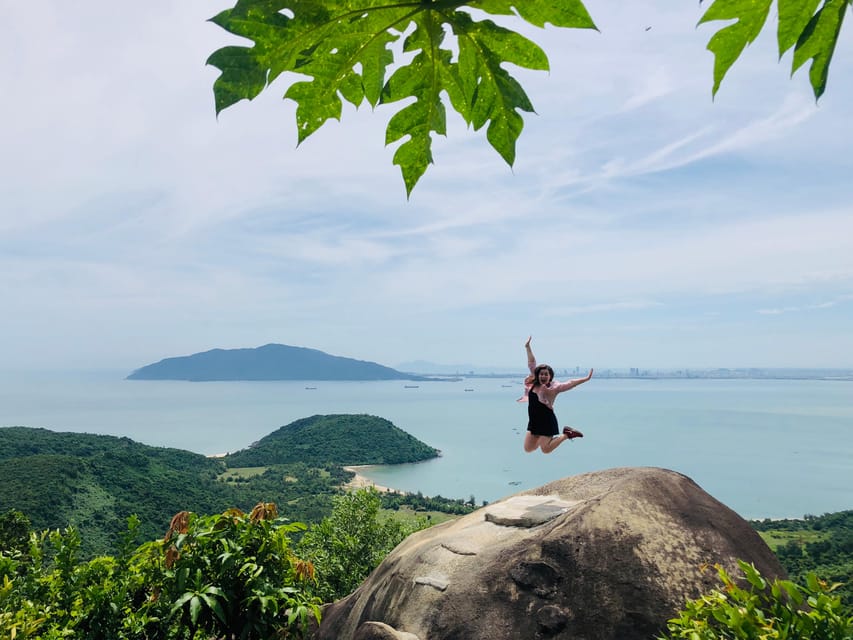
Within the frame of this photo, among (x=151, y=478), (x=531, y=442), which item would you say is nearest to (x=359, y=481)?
(x=151, y=478)

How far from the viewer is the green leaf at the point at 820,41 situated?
997mm

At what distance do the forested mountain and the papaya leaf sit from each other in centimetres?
4157

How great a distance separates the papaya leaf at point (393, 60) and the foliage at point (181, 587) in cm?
381

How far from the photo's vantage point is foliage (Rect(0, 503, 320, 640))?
407 cm

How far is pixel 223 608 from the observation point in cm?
418

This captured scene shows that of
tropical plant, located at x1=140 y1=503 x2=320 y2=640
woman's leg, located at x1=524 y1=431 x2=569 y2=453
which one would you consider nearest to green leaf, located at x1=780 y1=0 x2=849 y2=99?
tropical plant, located at x1=140 y1=503 x2=320 y2=640

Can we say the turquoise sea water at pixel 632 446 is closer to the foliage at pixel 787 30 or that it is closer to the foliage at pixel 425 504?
the foliage at pixel 425 504

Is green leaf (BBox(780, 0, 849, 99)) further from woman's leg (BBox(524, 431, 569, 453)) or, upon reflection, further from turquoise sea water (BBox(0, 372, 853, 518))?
Result: turquoise sea water (BBox(0, 372, 853, 518))

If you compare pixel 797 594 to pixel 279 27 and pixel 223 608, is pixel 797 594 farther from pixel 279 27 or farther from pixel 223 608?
pixel 223 608

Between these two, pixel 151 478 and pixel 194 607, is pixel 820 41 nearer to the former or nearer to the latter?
pixel 194 607

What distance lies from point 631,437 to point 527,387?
4997 inches

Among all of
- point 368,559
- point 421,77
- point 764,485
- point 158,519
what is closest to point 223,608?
point 421,77

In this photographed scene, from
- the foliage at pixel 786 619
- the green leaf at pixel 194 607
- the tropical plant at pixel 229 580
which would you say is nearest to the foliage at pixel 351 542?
the tropical plant at pixel 229 580

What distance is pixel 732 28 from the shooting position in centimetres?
103
